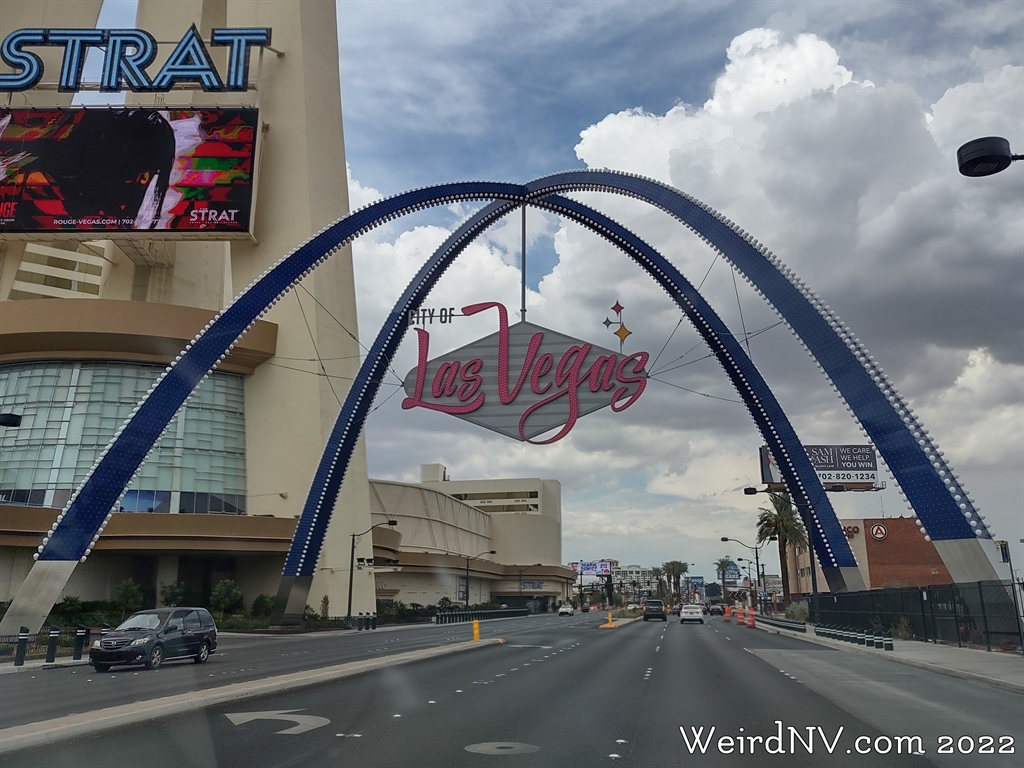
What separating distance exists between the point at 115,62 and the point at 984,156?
195 feet

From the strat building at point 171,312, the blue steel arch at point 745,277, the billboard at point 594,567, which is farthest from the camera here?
the billboard at point 594,567

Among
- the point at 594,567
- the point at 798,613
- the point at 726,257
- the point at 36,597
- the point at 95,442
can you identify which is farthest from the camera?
the point at 594,567

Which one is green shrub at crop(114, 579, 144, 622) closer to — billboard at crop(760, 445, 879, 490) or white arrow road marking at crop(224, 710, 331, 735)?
white arrow road marking at crop(224, 710, 331, 735)

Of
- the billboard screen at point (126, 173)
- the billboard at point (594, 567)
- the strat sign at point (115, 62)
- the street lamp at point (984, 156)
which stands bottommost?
the billboard at point (594, 567)

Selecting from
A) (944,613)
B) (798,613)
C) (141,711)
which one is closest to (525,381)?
(944,613)

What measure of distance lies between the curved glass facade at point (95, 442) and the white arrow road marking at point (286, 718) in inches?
1877

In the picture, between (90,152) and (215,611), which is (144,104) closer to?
(90,152)

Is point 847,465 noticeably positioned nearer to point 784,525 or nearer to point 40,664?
point 784,525

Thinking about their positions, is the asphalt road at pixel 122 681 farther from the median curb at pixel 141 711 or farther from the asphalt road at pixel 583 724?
the asphalt road at pixel 583 724

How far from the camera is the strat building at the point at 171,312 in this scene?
5438cm

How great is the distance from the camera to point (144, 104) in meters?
64.4

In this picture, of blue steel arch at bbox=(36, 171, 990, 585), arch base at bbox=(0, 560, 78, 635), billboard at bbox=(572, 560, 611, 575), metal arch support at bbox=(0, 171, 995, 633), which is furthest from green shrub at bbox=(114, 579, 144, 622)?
billboard at bbox=(572, 560, 611, 575)

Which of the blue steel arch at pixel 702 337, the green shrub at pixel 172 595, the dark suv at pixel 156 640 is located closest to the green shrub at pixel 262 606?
the green shrub at pixel 172 595

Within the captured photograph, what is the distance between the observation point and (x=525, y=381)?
98.4 feet
